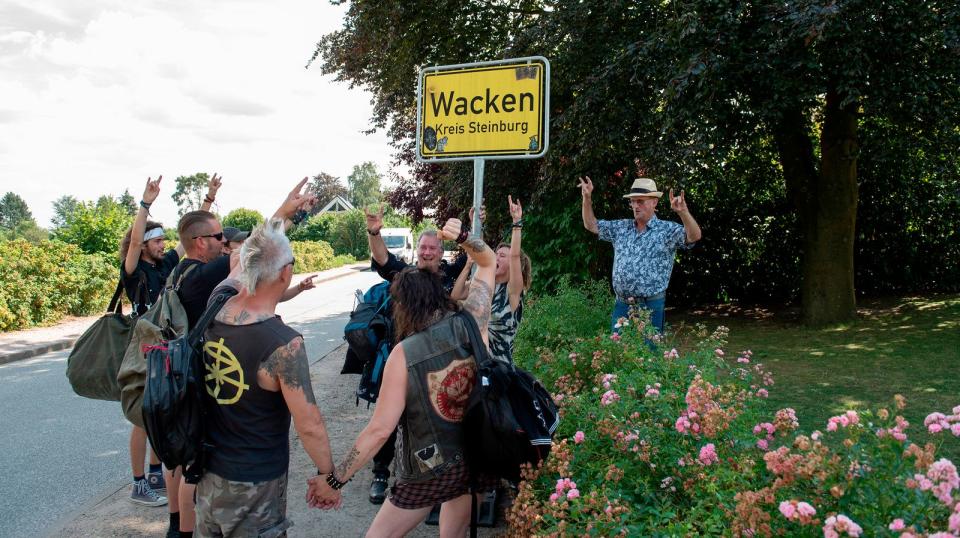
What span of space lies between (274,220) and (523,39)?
22.9 feet

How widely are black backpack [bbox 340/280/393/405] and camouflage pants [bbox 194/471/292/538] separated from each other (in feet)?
4.59

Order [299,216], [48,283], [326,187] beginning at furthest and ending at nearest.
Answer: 1. [326,187]
2. [48,283]
3. [299,216]

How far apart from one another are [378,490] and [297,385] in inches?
90.7

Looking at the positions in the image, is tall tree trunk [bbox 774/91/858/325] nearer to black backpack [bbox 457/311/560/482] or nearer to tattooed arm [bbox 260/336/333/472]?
black backpack [bbox 457/311/560/482]

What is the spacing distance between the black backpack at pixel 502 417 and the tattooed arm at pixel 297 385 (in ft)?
2.02

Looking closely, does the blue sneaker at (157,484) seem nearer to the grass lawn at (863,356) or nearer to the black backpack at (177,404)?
the black backpack at (177,404)

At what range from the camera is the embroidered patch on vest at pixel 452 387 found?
9.17 ft

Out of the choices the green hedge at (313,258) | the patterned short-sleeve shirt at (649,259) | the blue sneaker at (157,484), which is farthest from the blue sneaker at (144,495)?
the green hedge at (313,258)

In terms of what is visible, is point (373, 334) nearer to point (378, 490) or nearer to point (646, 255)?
point (378, 490)

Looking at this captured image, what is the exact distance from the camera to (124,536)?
4234 mm

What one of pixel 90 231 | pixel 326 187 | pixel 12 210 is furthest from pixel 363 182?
pixel 90 231

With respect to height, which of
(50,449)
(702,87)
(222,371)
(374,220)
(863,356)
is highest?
(702,87)

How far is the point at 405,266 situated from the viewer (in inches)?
159

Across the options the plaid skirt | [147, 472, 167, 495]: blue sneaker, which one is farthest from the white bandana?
the plaid skirt
